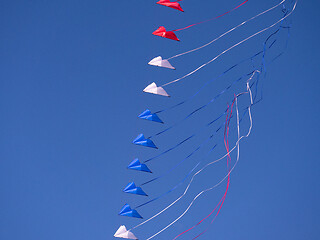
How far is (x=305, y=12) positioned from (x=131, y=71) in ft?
3.88

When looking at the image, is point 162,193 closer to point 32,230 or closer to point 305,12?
point 32,230

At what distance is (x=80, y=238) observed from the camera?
10.2 feet

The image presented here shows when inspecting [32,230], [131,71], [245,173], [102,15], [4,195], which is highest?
[102,15]

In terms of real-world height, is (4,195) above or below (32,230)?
above

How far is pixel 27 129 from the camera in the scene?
3141 mm

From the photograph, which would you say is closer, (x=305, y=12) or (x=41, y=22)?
(x=41, y=22)

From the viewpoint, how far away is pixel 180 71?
3211 mm

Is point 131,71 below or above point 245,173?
above

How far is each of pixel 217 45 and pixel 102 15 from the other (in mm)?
719

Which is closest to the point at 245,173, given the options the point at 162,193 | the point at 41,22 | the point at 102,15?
the point at 162,193

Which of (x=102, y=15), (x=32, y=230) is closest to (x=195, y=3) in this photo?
(x=102, y=15)

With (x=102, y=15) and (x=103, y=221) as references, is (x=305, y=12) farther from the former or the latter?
(x=103, y=221)

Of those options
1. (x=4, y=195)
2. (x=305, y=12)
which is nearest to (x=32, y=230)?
(x=4, y=195)

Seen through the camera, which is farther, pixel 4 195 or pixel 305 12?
pixel 305 12
